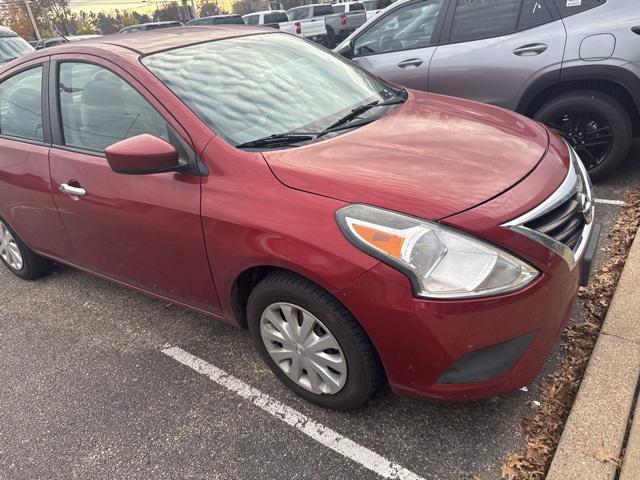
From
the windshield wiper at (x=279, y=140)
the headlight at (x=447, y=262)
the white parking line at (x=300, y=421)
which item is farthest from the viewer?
the windshield wiper at (x=279, y=140)

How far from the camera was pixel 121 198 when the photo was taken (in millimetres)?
2549

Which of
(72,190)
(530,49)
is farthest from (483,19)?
(72,190)

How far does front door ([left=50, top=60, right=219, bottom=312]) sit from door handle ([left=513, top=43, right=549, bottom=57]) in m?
3.03

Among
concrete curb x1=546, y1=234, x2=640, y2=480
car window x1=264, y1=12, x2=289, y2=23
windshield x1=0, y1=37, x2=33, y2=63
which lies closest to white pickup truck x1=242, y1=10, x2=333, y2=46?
car window x1=264, y1=12, x2=289, y2=23

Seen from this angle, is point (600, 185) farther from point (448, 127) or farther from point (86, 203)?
point (86, 203)

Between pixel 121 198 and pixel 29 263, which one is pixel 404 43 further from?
pixel 29 263

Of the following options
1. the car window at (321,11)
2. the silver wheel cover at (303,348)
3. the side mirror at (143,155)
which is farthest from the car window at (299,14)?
the silver wheel cover at (303,348)

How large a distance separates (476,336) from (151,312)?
7.40 feet

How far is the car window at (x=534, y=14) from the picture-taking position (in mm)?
3998

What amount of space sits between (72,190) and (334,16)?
16.1m

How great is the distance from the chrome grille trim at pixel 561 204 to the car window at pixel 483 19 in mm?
2289

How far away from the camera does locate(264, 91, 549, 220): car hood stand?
6.26 ft

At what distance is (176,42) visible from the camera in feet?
9.29

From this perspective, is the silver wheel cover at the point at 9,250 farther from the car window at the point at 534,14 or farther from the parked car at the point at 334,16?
the parked car at the point at 334,16
